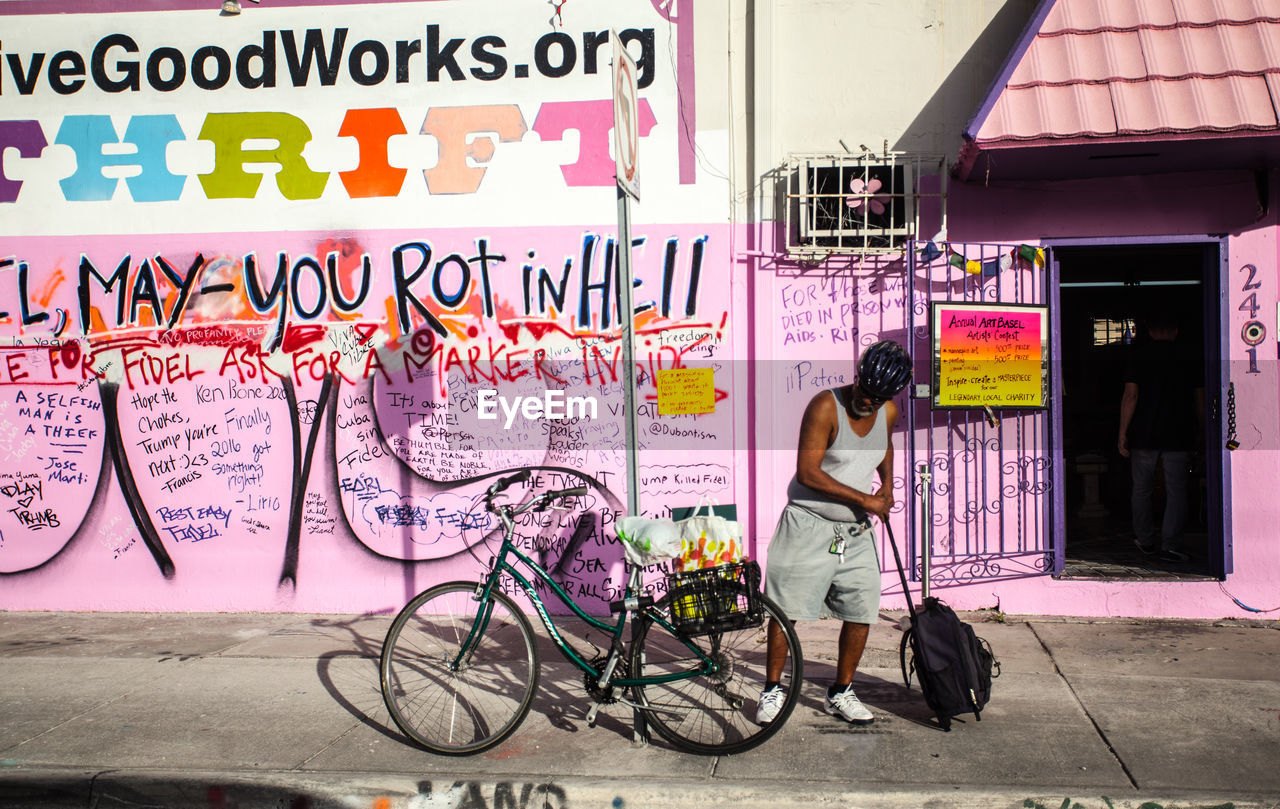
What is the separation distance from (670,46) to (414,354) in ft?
8.83

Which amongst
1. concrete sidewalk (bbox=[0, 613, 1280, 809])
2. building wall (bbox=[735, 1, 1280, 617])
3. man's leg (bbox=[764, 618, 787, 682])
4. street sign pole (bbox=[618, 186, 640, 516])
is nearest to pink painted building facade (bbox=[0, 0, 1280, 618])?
building wall (bbox=[735, 1, 1280, 617])

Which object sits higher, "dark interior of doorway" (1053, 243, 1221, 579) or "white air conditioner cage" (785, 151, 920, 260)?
"white air conditioner cage" (785, 151, 920, 260)

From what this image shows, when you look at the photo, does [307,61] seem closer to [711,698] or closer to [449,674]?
[449,674]

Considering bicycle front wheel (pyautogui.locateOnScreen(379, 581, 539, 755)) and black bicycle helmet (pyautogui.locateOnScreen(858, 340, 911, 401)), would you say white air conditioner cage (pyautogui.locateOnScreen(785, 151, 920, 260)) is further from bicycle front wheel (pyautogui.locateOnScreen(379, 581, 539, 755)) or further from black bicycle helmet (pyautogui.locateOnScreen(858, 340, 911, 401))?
bicycle front wheel (pyautogui.locateOnScreen(379, 581, 539, 755))

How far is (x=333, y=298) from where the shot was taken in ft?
22.4

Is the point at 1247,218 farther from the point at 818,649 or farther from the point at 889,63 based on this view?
the point at 818,649

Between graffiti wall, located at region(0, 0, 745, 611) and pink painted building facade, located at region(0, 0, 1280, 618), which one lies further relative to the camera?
graffiti wall, located at region(0, 0, 745, 611)

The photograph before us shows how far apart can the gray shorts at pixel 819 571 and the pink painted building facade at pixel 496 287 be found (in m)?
1.89

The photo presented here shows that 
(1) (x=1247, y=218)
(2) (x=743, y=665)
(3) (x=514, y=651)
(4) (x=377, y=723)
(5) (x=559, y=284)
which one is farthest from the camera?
(5) (x=559, y=284)

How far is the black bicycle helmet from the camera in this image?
4277 mm

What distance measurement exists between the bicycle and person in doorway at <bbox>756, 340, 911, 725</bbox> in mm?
195

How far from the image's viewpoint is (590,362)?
6.71 m

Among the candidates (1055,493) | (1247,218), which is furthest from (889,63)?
(1055,493)

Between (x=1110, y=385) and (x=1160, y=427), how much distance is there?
12.5 feet
